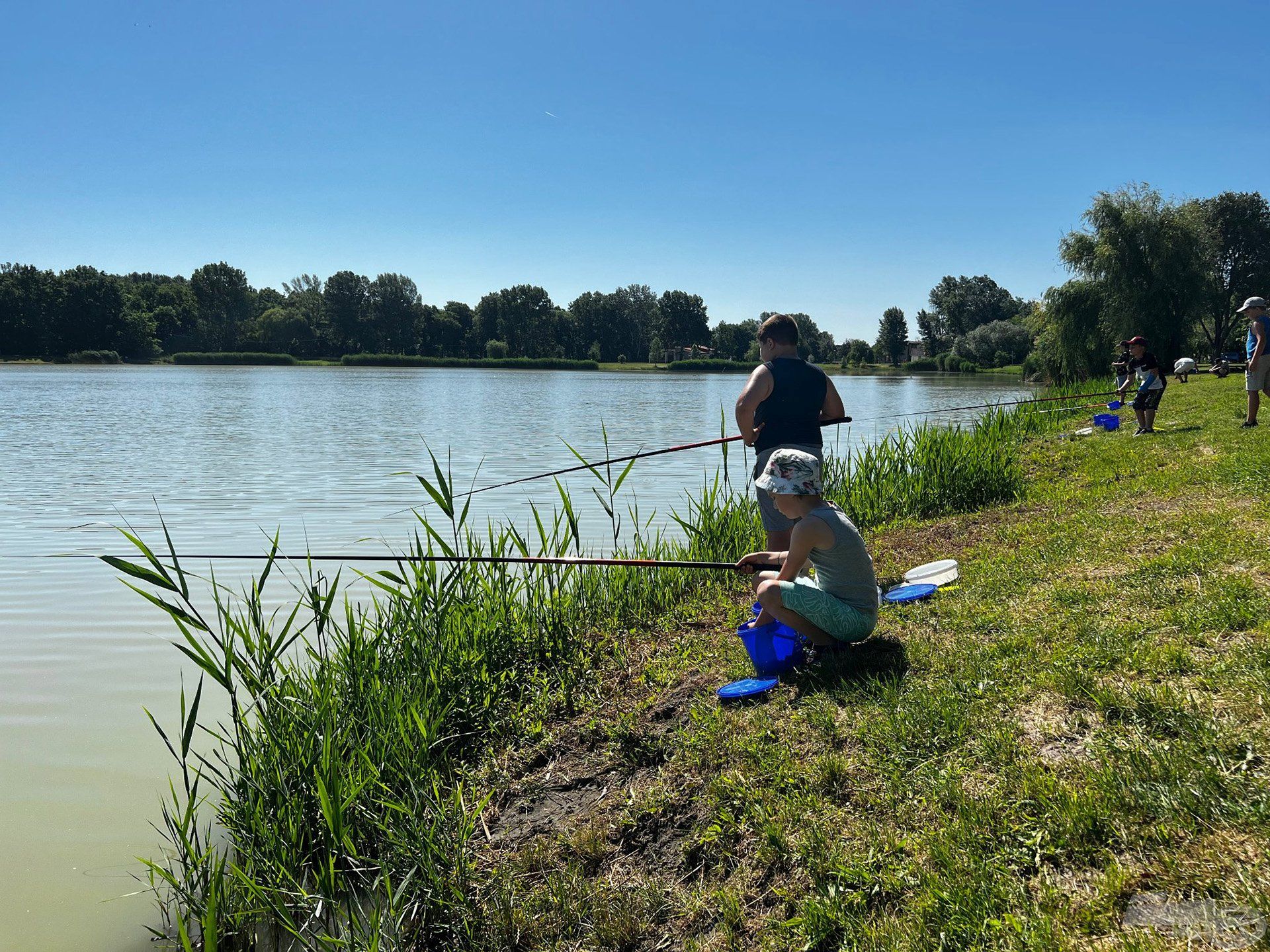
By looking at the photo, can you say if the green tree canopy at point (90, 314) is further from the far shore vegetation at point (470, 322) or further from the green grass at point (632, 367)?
the green grass at point (632, 367)

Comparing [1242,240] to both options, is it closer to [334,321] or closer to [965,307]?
[965,307]

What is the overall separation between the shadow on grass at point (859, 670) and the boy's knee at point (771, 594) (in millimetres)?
388

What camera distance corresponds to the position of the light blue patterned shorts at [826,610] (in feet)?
14.0

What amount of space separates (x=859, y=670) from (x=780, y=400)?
2051mm

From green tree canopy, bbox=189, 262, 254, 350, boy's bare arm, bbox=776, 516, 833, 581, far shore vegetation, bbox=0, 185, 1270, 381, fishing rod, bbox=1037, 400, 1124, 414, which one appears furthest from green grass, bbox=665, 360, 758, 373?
boy's bare arm, bbox=776, 516, 833, 581

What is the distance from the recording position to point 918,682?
12.9ft

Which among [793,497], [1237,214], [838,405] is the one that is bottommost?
[793,497]

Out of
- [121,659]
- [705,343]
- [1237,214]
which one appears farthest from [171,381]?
[705,343]

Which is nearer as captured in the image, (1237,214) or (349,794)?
(349,794)

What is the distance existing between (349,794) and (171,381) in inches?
2281

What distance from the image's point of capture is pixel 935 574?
592 cm

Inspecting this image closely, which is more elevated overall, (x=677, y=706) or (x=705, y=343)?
(x=705, y=343)

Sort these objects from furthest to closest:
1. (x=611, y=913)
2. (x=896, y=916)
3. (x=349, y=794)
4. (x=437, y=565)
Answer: (x=437, y=565) < (x=349, y=794) < (x=611, y=913) < (x=896, y=916)

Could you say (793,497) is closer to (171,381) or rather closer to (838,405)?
(838,405)
